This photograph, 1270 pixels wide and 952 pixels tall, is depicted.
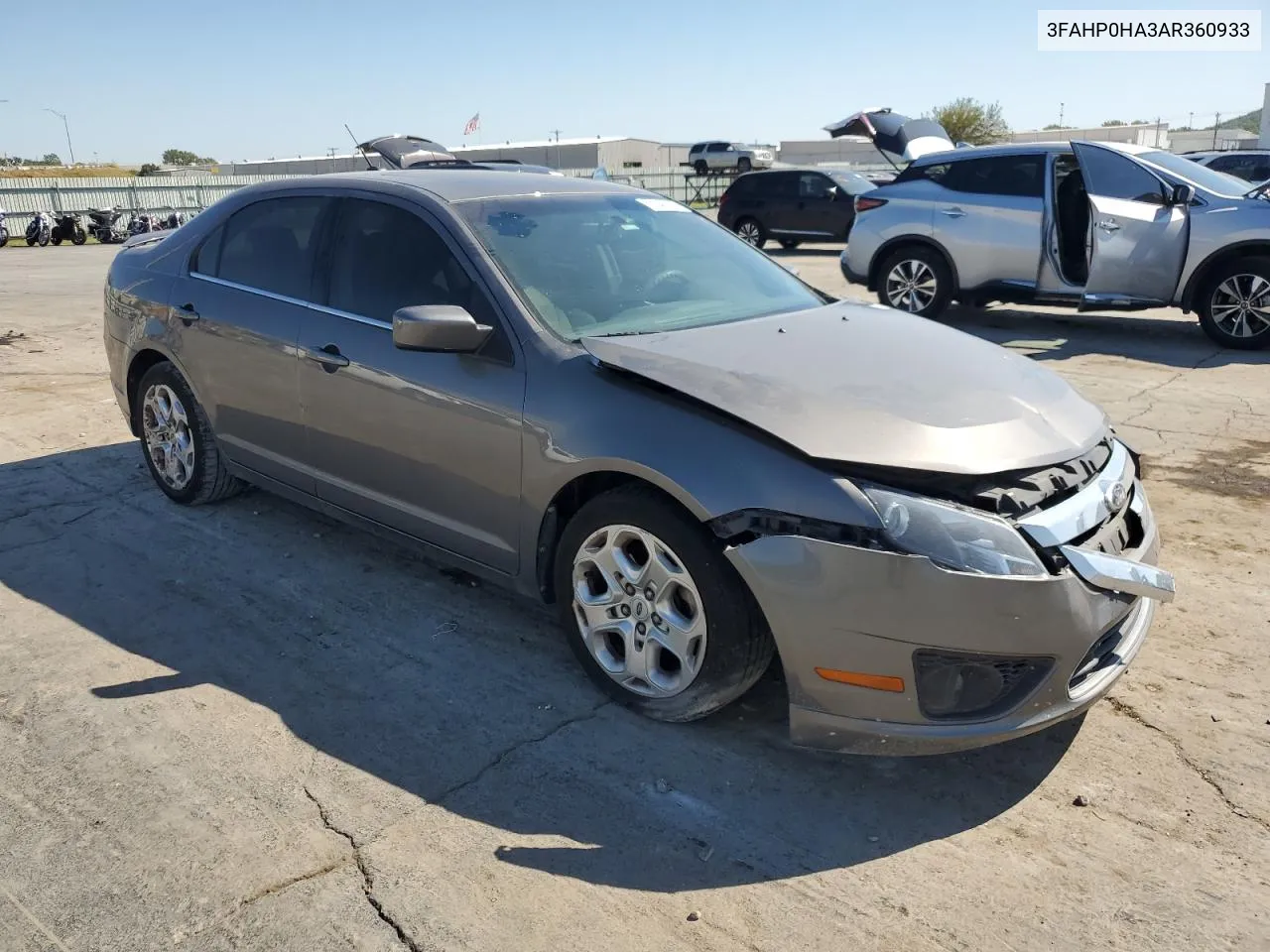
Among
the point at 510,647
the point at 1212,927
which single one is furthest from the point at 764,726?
the point at 1212,927

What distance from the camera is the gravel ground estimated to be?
2451 millimetres

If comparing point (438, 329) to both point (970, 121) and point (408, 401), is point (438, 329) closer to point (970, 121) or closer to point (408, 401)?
point (408, 401)

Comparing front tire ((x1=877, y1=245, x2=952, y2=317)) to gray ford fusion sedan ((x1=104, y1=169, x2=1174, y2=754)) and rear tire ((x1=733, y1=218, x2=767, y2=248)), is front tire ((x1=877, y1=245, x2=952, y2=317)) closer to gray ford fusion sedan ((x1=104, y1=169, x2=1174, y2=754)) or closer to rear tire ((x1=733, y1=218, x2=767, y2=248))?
gray ford fusion sedan ((x1=104, y1=169, x2=1174, y2=754))

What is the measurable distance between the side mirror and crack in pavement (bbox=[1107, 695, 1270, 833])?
2472mm

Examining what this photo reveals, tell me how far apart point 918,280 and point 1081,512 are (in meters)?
8.04

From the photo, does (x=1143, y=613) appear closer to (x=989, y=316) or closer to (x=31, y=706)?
(x=31, y=706)

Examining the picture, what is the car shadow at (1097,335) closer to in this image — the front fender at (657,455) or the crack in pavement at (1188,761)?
the crack in pavement at (1188,761)

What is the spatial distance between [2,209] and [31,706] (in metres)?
27.8

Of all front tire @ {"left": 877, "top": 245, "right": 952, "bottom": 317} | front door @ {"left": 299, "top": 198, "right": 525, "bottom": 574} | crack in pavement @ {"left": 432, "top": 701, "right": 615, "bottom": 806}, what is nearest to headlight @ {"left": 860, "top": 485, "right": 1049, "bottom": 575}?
crack in pavement @ {"left": 432, "top": 701, "right": 615, "bottom": 806}

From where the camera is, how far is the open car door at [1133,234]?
8.80 m

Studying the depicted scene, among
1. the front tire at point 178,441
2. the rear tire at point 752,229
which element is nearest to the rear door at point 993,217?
the front tire at point 178,441

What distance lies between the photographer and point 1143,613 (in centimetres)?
312

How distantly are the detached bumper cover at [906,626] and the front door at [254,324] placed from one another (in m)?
2.46

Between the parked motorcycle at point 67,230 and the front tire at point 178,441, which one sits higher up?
the parked motorcycle at point 67,230
